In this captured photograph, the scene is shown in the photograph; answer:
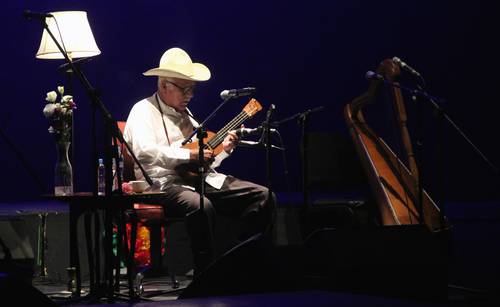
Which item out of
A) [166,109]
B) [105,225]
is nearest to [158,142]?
[166,109]

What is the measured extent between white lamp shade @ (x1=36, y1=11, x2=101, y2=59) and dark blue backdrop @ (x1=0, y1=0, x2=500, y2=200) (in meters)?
1.39

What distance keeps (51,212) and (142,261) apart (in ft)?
2.03

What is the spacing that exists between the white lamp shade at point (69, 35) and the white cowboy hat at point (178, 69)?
0.47 meters

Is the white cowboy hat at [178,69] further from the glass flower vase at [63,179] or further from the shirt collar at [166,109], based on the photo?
the glass flower vase at [63,179]

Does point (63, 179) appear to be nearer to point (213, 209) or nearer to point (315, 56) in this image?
point (213, 209)

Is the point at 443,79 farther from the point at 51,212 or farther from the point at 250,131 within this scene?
the point at 51,212

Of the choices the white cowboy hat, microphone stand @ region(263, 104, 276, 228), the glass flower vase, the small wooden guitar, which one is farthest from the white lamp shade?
microphone stand @ region(263, 104, 276, 228)

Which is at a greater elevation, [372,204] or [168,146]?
[168,146]

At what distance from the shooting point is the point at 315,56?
630 centimetres

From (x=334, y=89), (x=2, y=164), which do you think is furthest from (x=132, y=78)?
(x=334, y=89)

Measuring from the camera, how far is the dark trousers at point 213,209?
4547 mm

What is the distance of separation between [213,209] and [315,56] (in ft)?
6.63

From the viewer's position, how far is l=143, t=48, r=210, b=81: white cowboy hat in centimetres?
493

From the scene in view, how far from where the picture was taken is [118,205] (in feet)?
13.0
